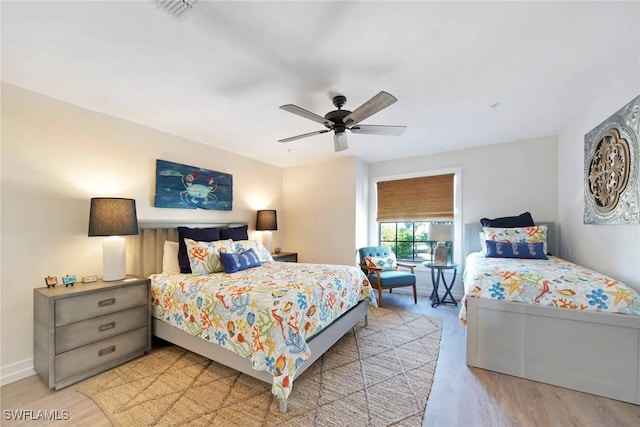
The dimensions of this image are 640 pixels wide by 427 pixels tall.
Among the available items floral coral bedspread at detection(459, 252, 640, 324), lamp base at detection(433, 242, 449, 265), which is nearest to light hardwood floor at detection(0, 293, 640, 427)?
floral coral bedspread at detection(459, 252, 640, 324)

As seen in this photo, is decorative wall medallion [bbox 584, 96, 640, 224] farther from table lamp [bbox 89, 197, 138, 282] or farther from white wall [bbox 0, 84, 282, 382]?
white wall [bbox 0, 84, 282, 382]

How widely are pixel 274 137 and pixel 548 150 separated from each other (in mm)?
3969

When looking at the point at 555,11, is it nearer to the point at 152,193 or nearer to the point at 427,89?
the point at 427,89

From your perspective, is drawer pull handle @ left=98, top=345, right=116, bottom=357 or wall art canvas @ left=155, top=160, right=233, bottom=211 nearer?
drawer pull handle @ left=98, top=345, right=116, bottom=357

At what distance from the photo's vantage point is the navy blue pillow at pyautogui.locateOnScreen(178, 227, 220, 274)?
9.50ft

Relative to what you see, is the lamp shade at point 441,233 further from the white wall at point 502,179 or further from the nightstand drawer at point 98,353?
the nightstand drawer at point 98,353

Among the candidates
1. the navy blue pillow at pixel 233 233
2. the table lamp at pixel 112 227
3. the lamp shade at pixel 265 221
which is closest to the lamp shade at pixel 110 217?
the table lamp at pixel 112 227

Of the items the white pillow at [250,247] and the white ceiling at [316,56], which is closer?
the white ceiling at [316,56]

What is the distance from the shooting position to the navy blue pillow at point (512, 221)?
3529 millimetres

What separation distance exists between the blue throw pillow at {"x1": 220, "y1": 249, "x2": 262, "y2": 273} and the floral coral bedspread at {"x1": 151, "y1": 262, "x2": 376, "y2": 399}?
0.10 metres

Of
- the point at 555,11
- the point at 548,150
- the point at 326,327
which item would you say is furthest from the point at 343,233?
the point at 555,11

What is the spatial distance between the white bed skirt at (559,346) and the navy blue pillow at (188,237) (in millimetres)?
2981

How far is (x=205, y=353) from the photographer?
2.24 meters

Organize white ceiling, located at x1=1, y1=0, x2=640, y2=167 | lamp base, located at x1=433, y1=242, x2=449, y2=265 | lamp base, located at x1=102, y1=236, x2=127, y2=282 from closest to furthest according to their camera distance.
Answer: white ceiling, located at x1=1, y1=0, x2=640, y2=167 → lamp base, located at x1=102, y1=236, x2=127, y2=282 → lamp base, located at x1=433, y1=242, x2=449, y2=265
